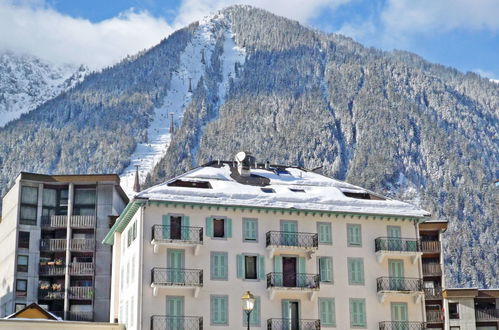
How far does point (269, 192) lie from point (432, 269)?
35.9m

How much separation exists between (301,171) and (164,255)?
17.3m

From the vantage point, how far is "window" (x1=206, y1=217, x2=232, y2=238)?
197ft

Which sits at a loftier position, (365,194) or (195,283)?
(365,194)

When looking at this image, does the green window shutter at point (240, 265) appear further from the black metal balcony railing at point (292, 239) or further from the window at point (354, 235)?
the window at point (354, 235)

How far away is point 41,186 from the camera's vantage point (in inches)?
3782

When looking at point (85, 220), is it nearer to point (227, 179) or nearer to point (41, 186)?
point (41, 186)

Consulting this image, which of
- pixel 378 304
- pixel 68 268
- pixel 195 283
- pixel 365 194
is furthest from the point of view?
pixel 68 268

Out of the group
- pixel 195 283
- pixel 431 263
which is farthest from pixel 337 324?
pixel 431 263

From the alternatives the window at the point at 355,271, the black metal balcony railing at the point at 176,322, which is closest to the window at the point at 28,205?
the black metal balcony railing at the point at 176,322

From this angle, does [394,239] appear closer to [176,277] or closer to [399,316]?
[399,316]

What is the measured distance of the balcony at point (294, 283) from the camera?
59.3m

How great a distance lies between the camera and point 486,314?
9506cm

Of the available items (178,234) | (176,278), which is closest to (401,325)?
(176,278)

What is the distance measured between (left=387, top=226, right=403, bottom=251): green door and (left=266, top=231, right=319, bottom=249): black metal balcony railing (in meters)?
5.92
